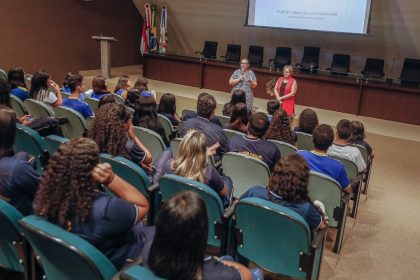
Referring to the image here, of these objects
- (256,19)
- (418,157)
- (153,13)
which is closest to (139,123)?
(418,157)

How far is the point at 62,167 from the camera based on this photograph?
167cm

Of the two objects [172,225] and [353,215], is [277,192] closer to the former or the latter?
[172,225]

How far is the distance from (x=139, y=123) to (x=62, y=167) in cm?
214

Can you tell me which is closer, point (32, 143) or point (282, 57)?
point (32, 143)

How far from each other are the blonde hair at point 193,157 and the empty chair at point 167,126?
5.60ft

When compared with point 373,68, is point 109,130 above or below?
below

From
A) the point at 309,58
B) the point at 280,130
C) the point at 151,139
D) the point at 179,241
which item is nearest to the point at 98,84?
the point at 151,139

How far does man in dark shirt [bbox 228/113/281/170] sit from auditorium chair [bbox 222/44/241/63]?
6.62 metres

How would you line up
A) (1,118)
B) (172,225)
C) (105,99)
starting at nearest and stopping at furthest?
1. (172,225)
2. (1,118)
3. (105,99)

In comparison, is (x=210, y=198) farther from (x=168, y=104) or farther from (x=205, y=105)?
(x=168, y=104)

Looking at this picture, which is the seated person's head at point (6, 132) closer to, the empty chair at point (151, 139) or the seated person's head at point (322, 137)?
the empty chair at point (151, 139)

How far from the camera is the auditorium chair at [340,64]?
8.54 meters

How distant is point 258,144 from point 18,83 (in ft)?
10.5

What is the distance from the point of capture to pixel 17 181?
203cm
